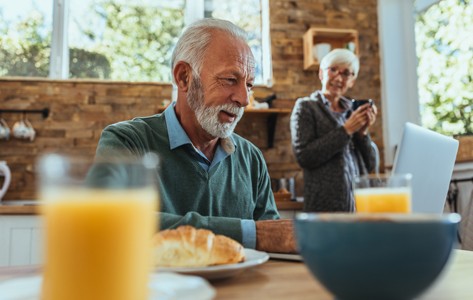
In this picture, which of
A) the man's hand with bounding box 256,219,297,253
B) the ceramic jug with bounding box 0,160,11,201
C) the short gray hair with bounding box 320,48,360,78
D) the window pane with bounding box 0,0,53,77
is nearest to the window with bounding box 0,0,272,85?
the window pane with bounding box 0,0,53,77

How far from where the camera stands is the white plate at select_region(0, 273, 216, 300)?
0.45 m

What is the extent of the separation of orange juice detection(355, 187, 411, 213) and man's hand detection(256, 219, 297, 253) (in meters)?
0.20

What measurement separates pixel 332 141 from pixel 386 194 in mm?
1529

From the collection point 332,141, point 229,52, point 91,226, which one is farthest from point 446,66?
point 91,226

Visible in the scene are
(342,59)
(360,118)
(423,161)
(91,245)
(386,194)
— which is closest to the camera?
(91,245)

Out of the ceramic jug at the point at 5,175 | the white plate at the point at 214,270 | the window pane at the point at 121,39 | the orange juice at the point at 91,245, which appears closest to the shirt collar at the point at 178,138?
the white plate at the point at 214,270

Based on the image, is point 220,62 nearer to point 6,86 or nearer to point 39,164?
point 39,164

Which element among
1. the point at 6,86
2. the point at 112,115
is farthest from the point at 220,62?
the point at 6,86

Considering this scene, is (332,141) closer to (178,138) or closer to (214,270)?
(178,138)

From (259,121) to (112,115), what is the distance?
1.11 m

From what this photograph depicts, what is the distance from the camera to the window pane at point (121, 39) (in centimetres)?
345

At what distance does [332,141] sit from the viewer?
2227 mm

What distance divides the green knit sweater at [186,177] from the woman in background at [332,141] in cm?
84

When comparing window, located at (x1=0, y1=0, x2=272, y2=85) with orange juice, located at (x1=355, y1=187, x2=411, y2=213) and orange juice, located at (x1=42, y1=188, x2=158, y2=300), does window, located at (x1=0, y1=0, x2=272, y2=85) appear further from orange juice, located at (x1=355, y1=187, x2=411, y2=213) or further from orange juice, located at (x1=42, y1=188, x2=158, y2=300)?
orange juice, located at (x1=42, y1=188, x2=158, y2=300)
